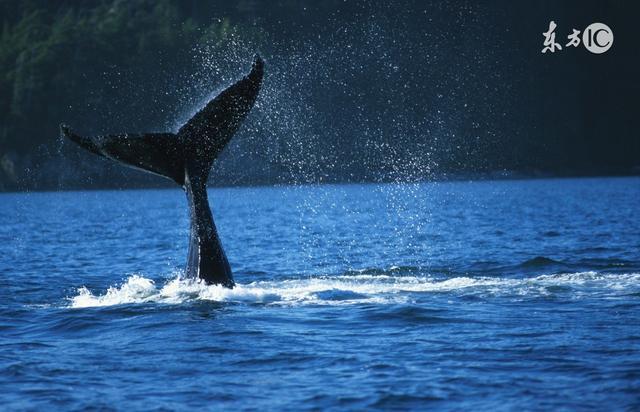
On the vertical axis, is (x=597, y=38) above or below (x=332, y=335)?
above

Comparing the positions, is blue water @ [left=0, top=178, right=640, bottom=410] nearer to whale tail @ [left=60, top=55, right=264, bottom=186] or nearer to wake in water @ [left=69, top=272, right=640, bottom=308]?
wake in water @ [left=69, top=272, right=640, bottom=308]

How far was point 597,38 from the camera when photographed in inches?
7520

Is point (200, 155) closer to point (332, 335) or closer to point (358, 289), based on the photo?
point (332, 335)

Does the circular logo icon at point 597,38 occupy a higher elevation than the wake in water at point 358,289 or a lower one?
higher

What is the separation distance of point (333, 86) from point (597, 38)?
7232 cm

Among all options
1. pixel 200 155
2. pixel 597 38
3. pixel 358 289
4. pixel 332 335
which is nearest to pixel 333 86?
pixel 597 38

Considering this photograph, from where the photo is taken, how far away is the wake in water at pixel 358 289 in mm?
16203

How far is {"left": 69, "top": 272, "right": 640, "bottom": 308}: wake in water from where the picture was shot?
→ 1620cm

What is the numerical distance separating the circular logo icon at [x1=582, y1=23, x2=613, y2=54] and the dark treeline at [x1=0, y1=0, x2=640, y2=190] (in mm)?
3841

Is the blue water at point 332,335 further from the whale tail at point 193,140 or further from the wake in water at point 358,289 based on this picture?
the whale tail at point 193,140

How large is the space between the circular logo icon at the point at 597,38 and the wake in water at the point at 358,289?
537 ft

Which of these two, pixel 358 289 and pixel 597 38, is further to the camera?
pixel 597 38

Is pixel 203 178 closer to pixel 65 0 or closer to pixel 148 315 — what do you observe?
pixel 148 315

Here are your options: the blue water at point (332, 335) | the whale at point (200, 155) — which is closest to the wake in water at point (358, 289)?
the blue water at point (332, 335)
